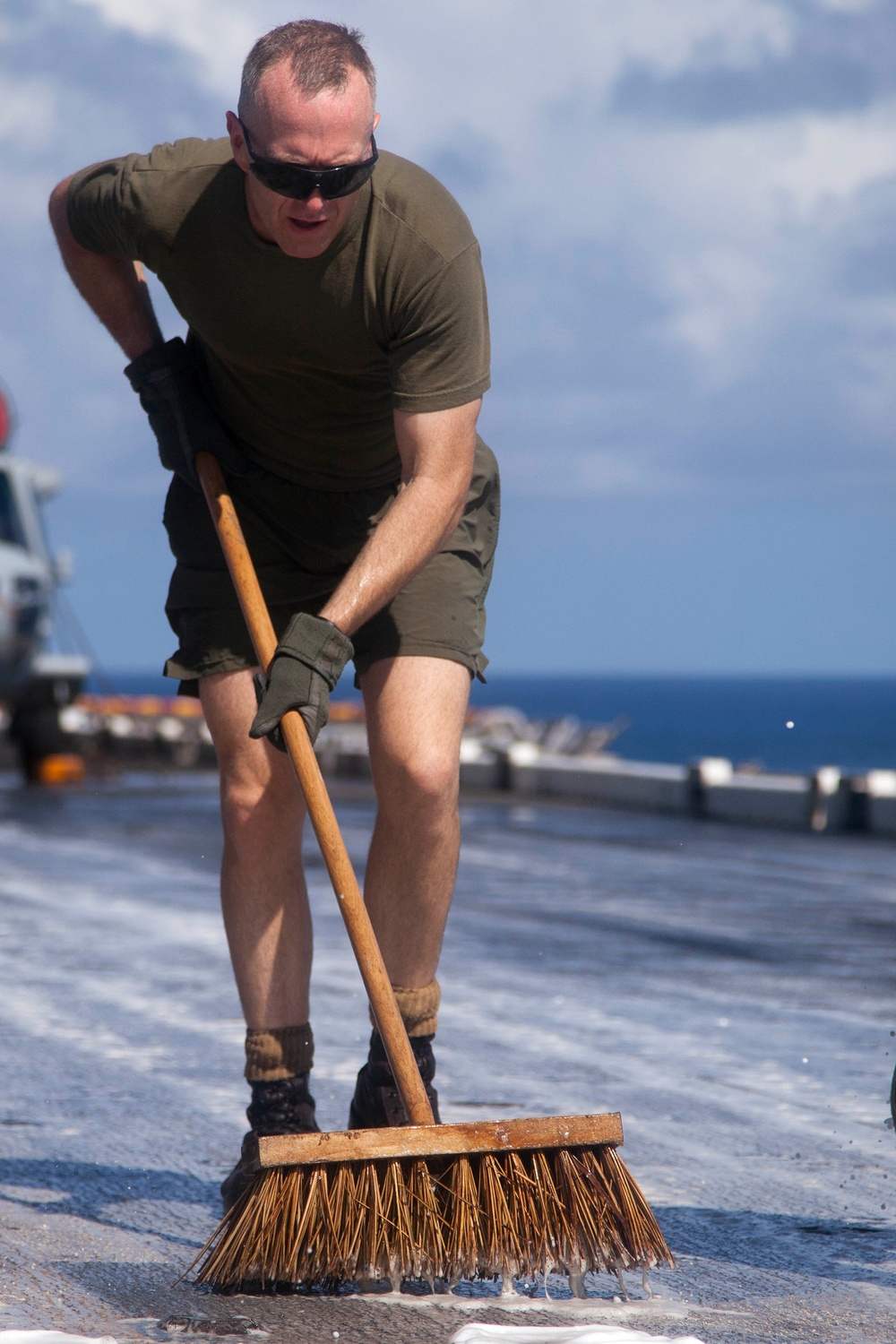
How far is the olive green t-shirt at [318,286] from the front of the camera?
2.78 m

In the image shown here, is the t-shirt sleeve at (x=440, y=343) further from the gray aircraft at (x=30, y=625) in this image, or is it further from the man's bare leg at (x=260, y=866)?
the gray aircraft at (x=30, y=625)

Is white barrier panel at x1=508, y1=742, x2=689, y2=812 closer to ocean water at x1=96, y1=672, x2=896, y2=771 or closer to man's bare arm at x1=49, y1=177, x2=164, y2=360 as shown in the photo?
man's bare arm at x1=49, y1=177, x2=164, y2=360

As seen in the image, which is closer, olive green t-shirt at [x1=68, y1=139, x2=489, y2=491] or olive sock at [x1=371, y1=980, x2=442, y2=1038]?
olive green t-shirt at [x1=68, y1=139, x2=489, y2=491]

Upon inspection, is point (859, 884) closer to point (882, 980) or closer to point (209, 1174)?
point (882, 980)

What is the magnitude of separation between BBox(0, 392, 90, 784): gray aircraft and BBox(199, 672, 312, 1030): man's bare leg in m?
14.6

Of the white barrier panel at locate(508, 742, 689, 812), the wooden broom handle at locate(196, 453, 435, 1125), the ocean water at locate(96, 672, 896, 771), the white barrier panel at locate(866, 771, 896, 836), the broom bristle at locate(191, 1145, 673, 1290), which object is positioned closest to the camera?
the broom bristle at locate(191, 1145, 673, 1290)

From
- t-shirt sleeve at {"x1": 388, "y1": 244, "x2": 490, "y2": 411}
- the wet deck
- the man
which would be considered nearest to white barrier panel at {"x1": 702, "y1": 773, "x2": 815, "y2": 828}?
the wet deck

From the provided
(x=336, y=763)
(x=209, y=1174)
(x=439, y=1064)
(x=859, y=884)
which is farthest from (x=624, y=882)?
(x=336, y=763)

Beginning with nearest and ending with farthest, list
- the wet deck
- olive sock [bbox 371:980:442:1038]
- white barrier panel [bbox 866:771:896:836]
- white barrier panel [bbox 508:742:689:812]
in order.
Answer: the wet deck
olive sock [bbox 371:980:442:1038]
white barrier panel [bbox 866:771:896:836]
white barrier panel [bbox 508:742:689:812]

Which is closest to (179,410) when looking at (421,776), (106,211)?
(106,211)

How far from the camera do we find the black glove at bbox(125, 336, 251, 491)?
311 cm

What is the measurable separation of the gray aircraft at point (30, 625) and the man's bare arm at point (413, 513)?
48.8 feet

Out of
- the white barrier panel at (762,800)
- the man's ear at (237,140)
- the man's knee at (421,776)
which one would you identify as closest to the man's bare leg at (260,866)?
the man's knee at (421,776)

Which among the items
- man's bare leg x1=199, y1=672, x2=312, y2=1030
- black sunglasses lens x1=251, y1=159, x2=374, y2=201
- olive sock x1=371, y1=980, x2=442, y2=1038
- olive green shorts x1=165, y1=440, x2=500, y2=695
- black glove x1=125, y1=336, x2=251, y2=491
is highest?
black sunglasses lens x1=251, y1=159, x2=374, y2=201
